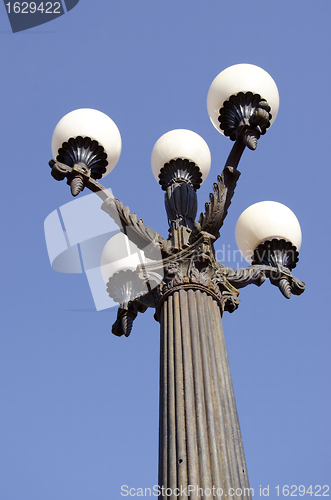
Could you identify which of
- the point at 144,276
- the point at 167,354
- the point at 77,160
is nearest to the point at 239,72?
the point at 77,160

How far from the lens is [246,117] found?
244 inches

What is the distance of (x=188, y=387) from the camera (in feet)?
14.8

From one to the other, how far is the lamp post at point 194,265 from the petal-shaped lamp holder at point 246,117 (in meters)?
0.01

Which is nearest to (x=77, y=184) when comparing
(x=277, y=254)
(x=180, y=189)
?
(x=180, y=189)

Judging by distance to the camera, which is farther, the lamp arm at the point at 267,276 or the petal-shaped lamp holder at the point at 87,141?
the petal-shaped lamp holder at the point at 87,141

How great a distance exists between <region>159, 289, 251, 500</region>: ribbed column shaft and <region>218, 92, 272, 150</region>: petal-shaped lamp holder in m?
1.71

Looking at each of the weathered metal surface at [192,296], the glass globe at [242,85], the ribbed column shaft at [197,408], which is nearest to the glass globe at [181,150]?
the weathered metal surface at [192,296]

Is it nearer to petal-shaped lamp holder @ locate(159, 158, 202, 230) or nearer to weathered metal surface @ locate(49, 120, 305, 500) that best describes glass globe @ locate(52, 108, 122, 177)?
weathered metal surface @ locate(49, 120, 305, 500)

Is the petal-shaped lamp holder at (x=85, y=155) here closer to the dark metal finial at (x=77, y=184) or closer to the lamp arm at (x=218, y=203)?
the dark metal finial at (x=77, y=184)

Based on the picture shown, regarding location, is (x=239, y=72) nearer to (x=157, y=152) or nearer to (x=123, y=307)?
(x=157, y=152)

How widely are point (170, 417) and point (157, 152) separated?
3.79 m

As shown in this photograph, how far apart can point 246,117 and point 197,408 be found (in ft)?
10.4

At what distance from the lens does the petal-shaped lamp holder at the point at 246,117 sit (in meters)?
5.78

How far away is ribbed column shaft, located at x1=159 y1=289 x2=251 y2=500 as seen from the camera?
13.3 ft
